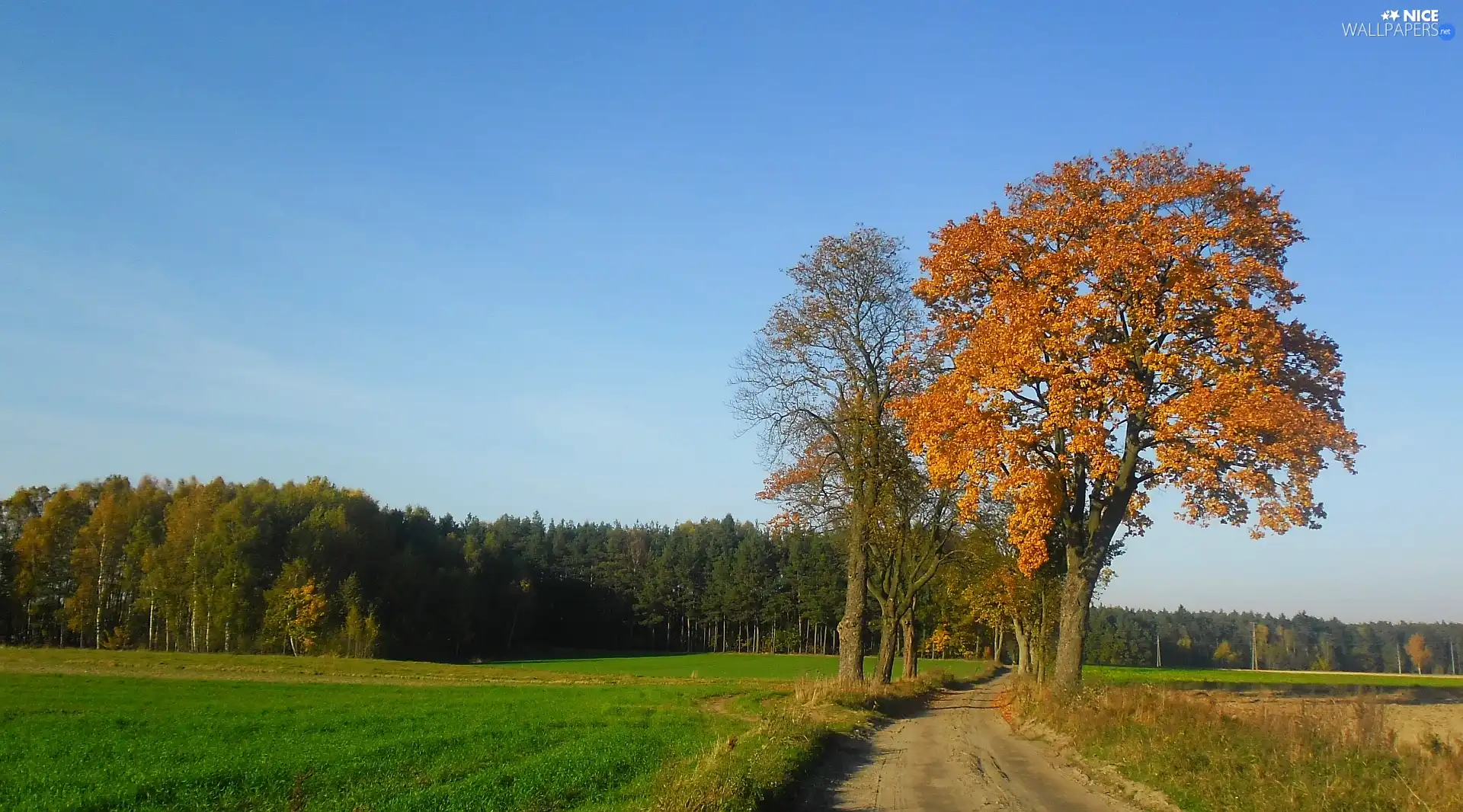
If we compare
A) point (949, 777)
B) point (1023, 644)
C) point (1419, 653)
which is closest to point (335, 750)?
point (949, 777)

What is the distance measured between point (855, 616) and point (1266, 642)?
142 meters

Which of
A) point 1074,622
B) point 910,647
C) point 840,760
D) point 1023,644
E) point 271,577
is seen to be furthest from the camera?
point 271,577

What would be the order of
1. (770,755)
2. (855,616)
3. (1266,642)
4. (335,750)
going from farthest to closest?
(1266,642) → (855,616) → (335,750) → (770,755)

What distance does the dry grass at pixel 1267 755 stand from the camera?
9.97 metres

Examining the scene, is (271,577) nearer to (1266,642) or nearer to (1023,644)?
(1023,644)

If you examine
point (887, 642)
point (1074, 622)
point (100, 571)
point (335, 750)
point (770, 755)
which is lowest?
point (100, 571)

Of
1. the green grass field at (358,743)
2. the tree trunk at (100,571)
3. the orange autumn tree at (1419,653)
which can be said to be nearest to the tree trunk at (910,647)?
the green grass field at (358,743)

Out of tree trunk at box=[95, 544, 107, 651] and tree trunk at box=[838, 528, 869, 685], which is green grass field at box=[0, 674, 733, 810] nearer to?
tree trunk at box=[838, 528, 869, 685]

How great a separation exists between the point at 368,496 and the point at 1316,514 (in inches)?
3785

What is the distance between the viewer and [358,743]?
18.1 meters

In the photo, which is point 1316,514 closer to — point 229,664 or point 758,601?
point 229,664

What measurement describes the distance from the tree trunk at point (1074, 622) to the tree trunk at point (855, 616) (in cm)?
844

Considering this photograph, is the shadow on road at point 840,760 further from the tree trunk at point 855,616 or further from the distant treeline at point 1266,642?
the distant treeline at point 1266,642

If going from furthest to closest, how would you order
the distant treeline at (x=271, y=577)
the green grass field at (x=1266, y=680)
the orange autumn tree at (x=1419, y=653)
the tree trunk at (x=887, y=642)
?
the orange autumn tree at (x=1419, y=653) → the distant treeline at (x=271, y=577) → the tree trunk at (x=887, y=642) → the green grass field at (x=1266, y=680)
